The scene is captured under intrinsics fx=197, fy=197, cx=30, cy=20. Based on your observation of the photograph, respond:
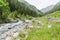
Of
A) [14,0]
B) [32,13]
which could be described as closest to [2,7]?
[14,0]

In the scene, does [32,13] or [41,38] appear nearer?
[41,38]

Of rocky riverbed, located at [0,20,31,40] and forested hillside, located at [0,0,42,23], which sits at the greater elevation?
rocky riverbed, located at [0,20,31,40]

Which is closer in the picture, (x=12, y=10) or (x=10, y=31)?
(x=10, y=31)

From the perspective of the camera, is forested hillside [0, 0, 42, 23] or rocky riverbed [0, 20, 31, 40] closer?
rocky riverbed [0, 20, 31, 40]

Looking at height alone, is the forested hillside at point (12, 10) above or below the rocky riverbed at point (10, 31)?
below

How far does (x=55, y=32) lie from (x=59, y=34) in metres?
0.79

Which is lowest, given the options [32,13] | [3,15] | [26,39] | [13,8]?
[32,13]

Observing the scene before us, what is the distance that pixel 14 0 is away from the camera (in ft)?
388

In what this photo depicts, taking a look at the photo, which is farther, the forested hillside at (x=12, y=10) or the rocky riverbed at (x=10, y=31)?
the forested hillside at (x=12, y=10)

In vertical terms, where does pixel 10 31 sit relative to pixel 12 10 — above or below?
above

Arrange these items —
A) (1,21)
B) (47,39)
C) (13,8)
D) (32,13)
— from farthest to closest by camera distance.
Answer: (32,13)
(13,8)
(1,21)
(47,39)

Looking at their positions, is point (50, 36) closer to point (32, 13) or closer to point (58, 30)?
point (58, 30)

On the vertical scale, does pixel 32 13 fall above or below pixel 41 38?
below

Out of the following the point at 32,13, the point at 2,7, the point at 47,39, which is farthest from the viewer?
the point at 32,13
